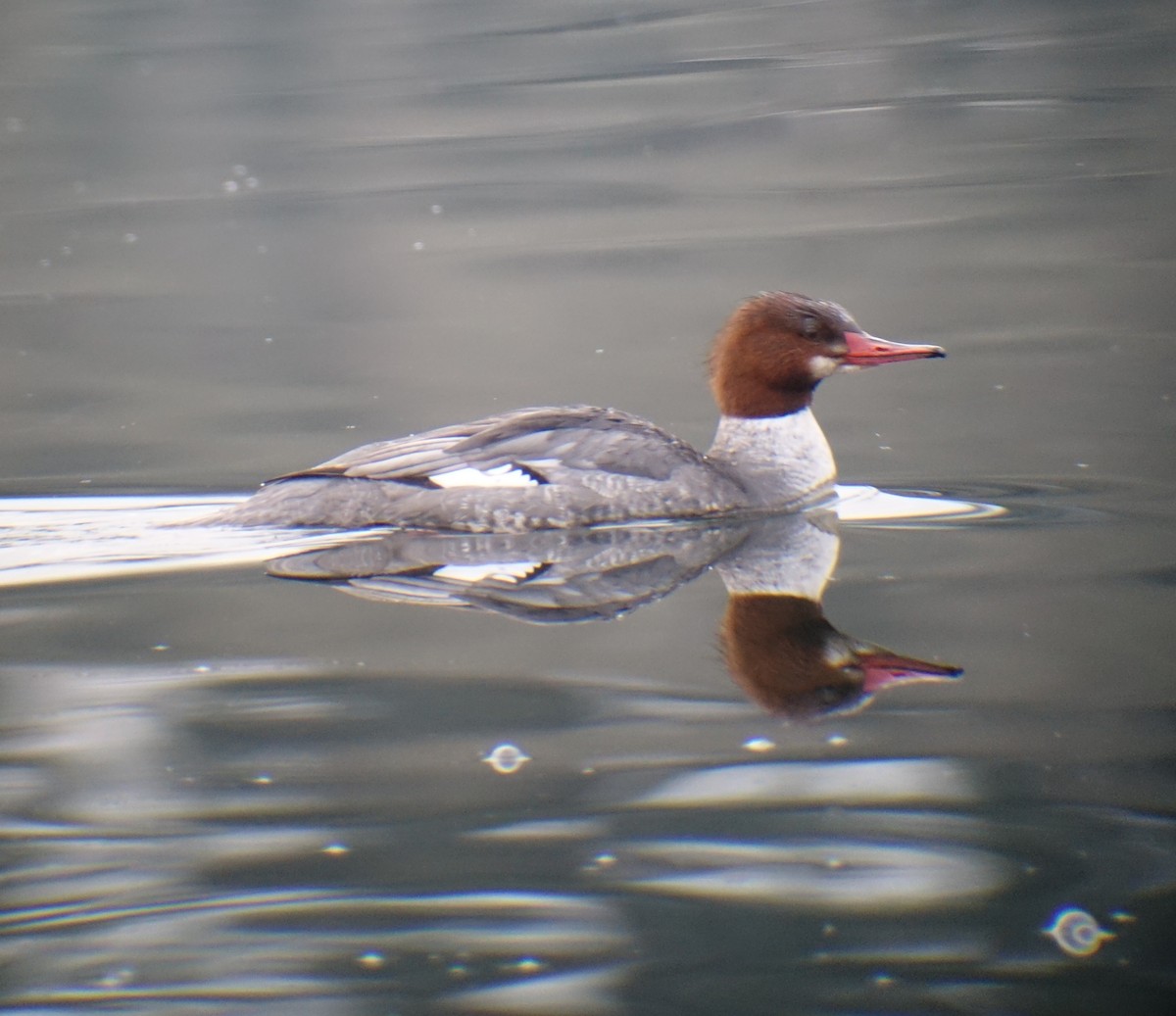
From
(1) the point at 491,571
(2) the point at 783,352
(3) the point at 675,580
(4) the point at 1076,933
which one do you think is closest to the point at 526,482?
(1) the point at 491,571

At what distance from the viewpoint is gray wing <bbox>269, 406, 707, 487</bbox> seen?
21.5ft

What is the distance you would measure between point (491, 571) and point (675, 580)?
658 millimetres

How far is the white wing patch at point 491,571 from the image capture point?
6043mm

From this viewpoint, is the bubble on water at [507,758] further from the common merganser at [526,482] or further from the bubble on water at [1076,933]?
the common merganser at [526,482]

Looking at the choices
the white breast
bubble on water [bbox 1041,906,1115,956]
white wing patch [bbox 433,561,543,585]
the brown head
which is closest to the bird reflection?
white wing patch [bbox 433,561,543,585]

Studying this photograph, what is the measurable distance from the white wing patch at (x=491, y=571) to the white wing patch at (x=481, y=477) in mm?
408

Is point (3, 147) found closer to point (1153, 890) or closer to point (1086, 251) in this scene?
point (1086, 251)

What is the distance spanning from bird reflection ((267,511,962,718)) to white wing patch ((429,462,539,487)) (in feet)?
0.65

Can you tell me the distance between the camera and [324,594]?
5848 mm

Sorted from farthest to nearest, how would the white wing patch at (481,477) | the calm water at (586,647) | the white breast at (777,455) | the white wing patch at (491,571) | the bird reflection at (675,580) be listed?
the white breast at (777,455) < the white wing patch at (481,477) < the white wing patch at (491,571) < the bird reflection at (675,580) < the calm water at (586,647)

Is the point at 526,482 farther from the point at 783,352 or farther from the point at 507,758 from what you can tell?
the point at 507,758

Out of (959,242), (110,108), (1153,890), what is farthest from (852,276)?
(110,108)

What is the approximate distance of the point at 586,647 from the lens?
525cm

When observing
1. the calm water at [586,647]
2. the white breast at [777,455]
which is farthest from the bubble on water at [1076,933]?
the white breast at [777,455]
